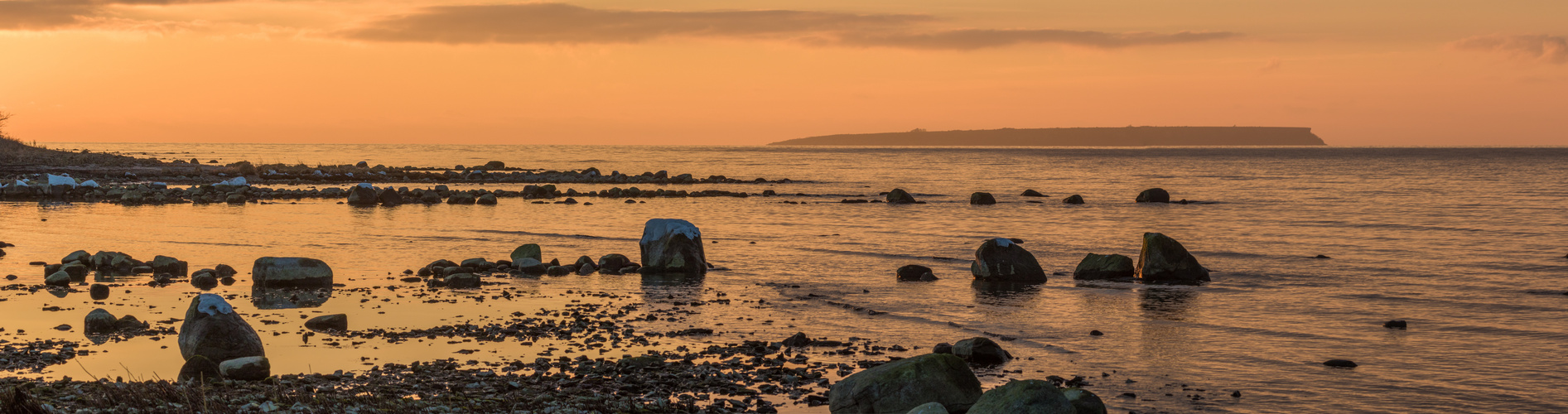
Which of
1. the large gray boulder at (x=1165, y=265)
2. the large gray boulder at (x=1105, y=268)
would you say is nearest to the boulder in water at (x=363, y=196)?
the large gray boulder at (x=1105, y=268)

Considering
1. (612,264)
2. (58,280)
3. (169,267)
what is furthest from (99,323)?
(612,264)

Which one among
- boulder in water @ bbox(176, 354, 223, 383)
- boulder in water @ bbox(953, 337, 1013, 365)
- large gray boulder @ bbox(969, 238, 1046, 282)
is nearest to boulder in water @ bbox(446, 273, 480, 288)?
boulder in water @ bbox(176, 354, 223, 383)

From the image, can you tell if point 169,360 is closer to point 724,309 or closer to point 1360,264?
point 724,309

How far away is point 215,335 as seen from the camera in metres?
13.6

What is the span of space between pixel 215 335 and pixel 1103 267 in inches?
712

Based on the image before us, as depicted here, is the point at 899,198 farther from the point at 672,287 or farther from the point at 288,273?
the point at 288,273

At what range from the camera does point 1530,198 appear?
64438mm

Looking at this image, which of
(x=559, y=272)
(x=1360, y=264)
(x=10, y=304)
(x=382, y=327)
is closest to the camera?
(x=382, y=327)

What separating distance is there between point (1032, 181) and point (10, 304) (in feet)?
278

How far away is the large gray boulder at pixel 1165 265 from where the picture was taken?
23.9 m

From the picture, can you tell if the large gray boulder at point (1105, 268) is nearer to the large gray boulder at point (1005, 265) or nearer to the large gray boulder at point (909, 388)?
the large gray boulder at point (1005, 265)

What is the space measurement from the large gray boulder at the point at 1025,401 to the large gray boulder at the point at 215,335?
9.29 m

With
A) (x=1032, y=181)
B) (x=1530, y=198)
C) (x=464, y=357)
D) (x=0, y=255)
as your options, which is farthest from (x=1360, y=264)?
(x=1032, y=181)

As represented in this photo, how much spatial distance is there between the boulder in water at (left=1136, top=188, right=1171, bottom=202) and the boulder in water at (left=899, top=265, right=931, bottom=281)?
41.5m
